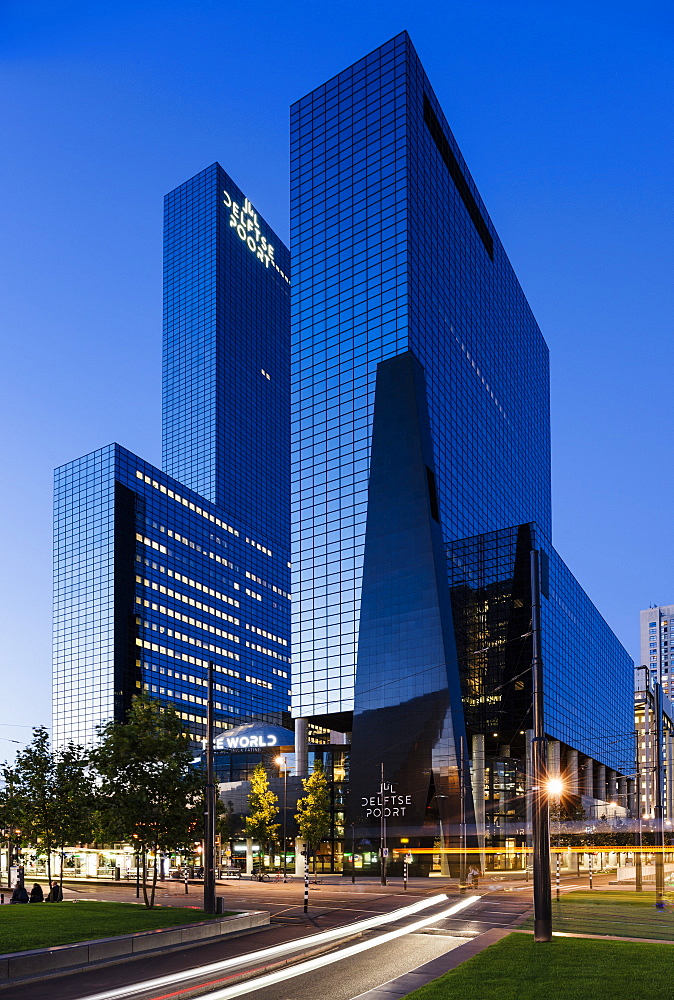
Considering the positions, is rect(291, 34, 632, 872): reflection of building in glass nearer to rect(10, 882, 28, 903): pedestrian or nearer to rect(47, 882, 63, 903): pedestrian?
rect(47, 882, 63, 903): pedestrian

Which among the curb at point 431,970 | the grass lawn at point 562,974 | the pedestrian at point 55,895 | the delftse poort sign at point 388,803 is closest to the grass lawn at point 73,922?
the pedestrian at point 55,895

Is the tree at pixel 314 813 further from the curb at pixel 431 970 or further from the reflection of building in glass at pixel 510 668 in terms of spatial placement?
the curb at pixel 431 970

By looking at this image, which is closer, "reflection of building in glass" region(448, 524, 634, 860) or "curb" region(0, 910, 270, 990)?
"curb" region(0, 910, 270, 990)

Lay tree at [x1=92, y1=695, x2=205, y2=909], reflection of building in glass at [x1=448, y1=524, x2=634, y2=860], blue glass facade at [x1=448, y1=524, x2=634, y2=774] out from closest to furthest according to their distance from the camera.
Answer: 1. tree at [x1=92, y1=695, x2=205, y2=909]
2. reflection of building in glass at [x1=448, y1=524, x2=634, y2=860]
3. blue glass facade at [x1=448, y1=524, x2=634, y2=774]

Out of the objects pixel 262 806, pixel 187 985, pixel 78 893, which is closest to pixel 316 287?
pixel 262 806

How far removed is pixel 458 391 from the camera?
126 meters

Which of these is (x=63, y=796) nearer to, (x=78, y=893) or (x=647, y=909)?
(x=78, y=893)

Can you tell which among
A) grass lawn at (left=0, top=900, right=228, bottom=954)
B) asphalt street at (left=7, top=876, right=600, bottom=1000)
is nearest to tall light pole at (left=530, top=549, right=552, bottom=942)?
asphalt street at (left=7, top=876, right=600, bottom=1000)

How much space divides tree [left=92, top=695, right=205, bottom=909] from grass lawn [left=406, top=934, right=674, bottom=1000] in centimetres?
1631

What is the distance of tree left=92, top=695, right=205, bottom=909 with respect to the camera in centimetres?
3672

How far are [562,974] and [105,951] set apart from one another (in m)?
12.3

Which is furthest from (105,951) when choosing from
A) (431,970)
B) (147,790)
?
(147,790)

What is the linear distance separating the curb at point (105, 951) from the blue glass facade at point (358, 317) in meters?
74.3

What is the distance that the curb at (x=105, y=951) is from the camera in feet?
69.5
